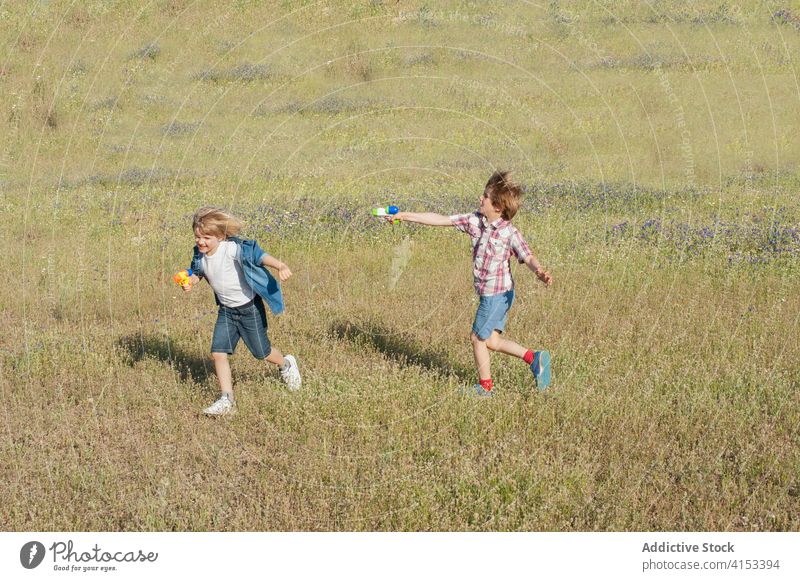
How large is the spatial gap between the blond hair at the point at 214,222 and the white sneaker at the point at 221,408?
60.9 inches

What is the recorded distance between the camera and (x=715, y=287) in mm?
10953

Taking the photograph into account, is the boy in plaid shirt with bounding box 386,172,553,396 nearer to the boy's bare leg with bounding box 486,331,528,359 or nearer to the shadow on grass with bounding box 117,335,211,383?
the boy's bare leg with bounding box 486,331,528,359

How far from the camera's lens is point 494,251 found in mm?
7762

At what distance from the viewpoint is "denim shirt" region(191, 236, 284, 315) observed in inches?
305

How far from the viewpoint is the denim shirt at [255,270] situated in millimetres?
7754

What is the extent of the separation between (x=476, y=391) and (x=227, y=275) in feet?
8.50

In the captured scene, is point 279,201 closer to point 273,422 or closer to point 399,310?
point 399,310

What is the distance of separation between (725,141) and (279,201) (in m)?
13.2

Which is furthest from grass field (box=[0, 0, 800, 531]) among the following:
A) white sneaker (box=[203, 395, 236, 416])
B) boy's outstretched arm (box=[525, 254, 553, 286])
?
boy's outstretched arm (box=[525, 254, 553, 286])

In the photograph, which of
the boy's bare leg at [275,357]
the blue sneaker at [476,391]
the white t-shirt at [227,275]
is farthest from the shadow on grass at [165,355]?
the blue sneaker at [476,391]

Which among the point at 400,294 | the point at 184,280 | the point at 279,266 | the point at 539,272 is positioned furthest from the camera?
the point at 400,294

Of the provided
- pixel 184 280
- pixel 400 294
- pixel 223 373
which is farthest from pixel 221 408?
pixel 400 294

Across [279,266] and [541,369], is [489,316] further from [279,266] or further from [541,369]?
[279,266]

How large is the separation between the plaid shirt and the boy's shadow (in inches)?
38.9
